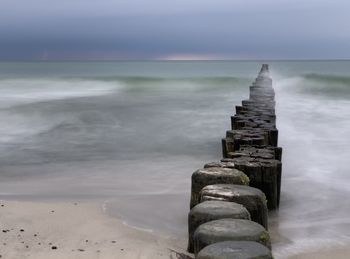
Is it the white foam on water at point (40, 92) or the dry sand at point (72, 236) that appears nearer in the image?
the dry sand at point (72, 236)

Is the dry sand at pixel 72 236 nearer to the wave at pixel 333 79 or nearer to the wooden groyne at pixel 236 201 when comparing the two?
the wooden groyne at pixel 236 201

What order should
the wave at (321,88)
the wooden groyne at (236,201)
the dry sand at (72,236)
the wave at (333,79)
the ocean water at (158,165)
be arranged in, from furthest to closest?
the wave at (333,79) < the wave at (321,88) < the ocean water at (158,165) < the dry sand at (72,236) < the wooden groyne at (236,201)

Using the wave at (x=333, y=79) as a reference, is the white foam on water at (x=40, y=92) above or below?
below

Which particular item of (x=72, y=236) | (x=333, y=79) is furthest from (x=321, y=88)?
(x=72, y=236)

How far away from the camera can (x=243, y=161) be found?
16.0 feet

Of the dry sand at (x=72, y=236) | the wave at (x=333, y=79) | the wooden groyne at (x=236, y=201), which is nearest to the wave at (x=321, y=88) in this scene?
the wave at (x=333, y=79)

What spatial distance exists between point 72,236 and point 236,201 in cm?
142

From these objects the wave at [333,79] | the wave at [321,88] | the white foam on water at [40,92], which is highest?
the wave at [333,79]

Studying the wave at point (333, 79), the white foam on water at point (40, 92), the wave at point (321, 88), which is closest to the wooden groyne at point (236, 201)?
the white foam on water at point (40, 92)

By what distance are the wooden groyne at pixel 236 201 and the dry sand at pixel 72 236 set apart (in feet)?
1.46

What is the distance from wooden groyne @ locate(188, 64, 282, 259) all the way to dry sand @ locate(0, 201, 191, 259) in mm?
444

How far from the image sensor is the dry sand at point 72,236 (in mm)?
4105

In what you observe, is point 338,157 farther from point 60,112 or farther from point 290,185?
point 60,112

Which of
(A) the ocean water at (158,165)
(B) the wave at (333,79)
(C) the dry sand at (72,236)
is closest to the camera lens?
(C) the dry sand at (72,236)
